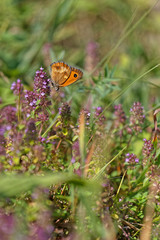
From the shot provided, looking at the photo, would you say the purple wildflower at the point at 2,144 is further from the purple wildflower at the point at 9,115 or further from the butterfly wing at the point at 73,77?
the butterfly wing at the point at 73,77

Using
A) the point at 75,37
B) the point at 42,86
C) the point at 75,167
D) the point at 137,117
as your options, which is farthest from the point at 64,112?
the point at 75,37

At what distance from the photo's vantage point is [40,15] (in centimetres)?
450

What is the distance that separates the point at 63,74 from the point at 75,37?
294 cm

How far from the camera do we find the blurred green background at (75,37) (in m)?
3.18

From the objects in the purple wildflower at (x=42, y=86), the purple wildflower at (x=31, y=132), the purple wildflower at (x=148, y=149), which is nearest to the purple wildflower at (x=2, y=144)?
the purple wildflower at (x=31, y=132)

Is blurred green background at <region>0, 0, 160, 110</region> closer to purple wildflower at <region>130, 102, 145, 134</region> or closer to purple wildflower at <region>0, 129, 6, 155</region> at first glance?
purple wildflower at <region>130, 102, 145, 134</region>

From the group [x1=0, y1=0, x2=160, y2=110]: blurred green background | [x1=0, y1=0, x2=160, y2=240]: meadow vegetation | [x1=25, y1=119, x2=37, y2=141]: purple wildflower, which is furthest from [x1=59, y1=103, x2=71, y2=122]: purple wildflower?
[x1=0, y1=0, x2=160, y2=110]: blurred green background

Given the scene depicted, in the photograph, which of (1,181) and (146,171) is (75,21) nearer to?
(146,171)

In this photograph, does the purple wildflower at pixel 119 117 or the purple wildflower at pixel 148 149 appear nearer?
the purple wildflower at pixel 148 149

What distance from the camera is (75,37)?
4.87 m

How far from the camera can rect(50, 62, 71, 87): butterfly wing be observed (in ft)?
6.68

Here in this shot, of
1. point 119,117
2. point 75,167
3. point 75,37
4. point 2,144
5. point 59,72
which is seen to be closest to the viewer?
point 75,167

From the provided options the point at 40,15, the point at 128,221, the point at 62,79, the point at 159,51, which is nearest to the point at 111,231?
the point at 128,221

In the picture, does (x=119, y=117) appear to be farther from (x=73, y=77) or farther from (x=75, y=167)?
(x=75, y=167)
